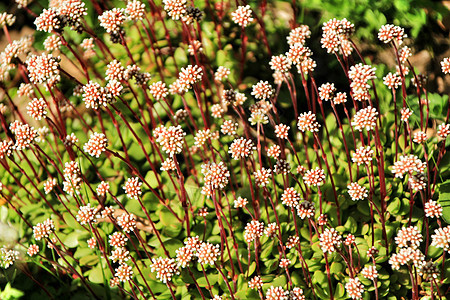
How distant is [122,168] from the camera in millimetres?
4004

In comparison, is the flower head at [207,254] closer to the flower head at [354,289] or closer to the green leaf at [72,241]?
the flower head at [354,289]

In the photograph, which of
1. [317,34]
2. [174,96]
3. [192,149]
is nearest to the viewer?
[192,149]

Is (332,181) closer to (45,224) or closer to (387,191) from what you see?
(387,191)

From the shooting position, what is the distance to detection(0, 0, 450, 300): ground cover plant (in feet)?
10.2

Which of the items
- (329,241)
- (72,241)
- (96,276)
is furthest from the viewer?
(72,241)

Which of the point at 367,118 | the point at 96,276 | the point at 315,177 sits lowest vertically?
the point at 96,276

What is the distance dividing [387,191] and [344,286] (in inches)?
29.6

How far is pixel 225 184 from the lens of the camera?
119 inches

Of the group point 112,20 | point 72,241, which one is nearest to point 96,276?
point 72,241

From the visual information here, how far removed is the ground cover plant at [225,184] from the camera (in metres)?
3.12

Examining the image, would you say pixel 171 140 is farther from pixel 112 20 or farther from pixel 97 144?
pixel 112 20

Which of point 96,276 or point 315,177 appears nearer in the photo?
point 315,177

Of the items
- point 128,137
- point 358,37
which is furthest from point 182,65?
point 358,37

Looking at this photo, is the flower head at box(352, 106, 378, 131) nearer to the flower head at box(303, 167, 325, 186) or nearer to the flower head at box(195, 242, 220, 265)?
the flower head at box(303, 167, 325, 186)
